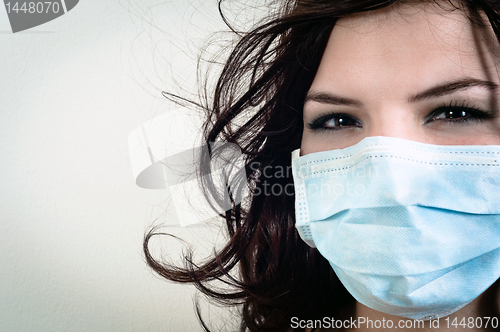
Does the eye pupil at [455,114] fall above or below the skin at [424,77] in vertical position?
below

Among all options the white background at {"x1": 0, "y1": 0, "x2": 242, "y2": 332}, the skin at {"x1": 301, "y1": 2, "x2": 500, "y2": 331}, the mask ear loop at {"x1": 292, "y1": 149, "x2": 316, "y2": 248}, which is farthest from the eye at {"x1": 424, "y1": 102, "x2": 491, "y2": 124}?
the white background at {"x1": 0, "y1": 0, "x2": 242, "y2": 332}

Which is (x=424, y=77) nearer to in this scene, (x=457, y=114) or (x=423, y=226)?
(x=457, y=114)

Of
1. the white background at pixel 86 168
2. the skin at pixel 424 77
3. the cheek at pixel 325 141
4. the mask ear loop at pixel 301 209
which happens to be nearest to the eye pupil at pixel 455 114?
the skin at pixel 424 77

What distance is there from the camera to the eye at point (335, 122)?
41.0 inches

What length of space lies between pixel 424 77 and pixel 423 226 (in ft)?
0.93

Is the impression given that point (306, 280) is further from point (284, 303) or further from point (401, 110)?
point (401, 110)

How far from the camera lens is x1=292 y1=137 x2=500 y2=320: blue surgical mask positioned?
0.87m

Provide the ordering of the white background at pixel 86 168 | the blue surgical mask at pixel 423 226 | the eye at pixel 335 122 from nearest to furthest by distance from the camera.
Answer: the blue surgical mask at pixel 423 226 < the eye at pixel 335 122 < the white background at pixel 86 168

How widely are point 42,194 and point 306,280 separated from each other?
982 mm

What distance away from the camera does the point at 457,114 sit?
0.94 m

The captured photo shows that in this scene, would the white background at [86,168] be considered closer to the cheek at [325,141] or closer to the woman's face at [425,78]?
the cheek at [325,141]

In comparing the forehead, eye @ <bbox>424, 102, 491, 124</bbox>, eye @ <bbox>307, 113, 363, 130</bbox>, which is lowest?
eye @ <bbox>424, 102, 491, 124</bbox>

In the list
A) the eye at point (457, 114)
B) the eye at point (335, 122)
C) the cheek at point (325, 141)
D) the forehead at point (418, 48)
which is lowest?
the eye at point (457, 114)

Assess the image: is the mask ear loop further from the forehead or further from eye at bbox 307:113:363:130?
the forehead
